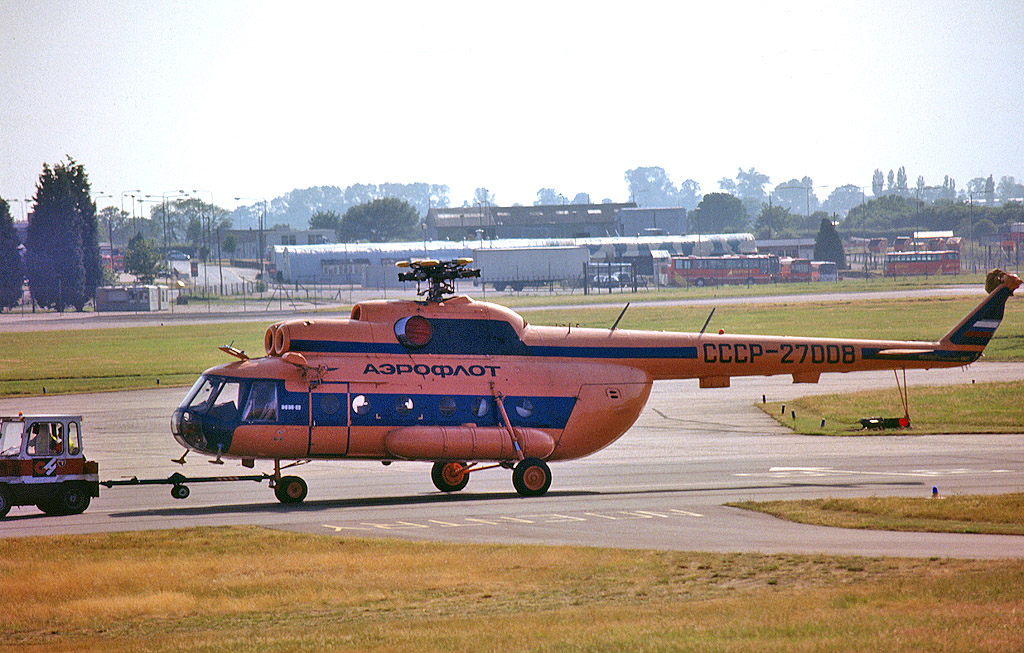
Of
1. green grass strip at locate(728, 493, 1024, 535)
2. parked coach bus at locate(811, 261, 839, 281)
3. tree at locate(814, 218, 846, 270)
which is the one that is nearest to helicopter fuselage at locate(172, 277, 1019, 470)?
green grass strip at locate(728, 493, 1024, 535)

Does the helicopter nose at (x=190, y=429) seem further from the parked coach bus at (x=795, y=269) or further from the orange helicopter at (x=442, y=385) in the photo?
the parked coach bus at (x=795, y=269)

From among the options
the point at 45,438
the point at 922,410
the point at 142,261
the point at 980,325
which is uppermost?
the point at 142,261

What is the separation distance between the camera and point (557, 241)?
542ft

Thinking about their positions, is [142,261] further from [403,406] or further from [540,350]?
[403,406]

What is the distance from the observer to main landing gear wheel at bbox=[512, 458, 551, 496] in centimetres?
2450

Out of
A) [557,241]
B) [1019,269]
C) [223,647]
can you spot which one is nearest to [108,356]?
[223,647]

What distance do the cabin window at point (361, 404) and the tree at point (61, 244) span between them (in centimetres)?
10060

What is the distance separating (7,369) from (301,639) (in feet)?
181

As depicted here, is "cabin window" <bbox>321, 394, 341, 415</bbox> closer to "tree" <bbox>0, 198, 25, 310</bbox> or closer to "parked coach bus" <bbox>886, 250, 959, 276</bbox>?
"tree" <bbox>0, 198, 25, 310</bbox>

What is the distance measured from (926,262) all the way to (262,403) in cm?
13530

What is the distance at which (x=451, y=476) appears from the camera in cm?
2527

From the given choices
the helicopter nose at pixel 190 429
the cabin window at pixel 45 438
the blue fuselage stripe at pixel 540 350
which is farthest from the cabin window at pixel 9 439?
the blue fuselage stripe at pixel 540 350

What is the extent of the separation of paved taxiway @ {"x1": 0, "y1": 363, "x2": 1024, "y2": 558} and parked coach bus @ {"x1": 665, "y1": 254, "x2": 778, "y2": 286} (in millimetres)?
103100

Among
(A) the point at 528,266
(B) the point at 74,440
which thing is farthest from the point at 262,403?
(A) the point at 528,266
